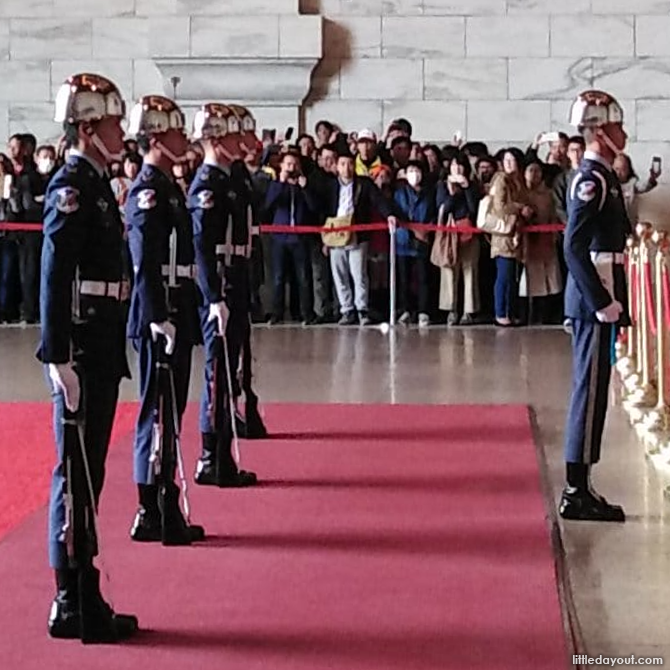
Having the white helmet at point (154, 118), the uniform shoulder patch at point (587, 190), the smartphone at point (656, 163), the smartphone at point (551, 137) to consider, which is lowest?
the uniform shoulder patch at point (587, 190)

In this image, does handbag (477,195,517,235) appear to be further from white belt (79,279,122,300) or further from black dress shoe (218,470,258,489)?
white belt (79,279,122,300)

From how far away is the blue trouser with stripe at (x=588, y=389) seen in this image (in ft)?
19.2

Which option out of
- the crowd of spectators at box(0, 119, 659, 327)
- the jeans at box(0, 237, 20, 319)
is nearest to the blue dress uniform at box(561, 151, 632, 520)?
the crowd of spectators at box(0, 119, 659, 327)

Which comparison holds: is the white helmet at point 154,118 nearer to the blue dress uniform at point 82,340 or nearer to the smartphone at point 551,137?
the blue dress uniform at point 82,340

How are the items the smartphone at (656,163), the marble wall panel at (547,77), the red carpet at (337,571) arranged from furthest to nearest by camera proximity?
1. the marble wall panel at (547,77)
2. the smartphone at (656,163)
3. the red carpet at (337,571)

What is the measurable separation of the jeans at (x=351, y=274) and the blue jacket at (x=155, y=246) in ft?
Result: 23.8

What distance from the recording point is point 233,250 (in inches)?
264

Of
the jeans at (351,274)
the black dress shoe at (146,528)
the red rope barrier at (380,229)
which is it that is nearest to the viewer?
the black dress shoe at (146,528)

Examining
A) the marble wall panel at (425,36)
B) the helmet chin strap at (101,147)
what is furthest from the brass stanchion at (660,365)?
the marble wall panel at (425,36)

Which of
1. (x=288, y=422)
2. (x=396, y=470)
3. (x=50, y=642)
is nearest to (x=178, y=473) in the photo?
(x=396, y=470)

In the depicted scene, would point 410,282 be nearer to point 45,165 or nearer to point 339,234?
point 339,234

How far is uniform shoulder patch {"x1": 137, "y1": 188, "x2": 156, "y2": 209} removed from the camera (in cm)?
543

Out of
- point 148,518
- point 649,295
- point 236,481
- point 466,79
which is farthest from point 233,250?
point 466,79

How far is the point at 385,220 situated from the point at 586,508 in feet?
23.8
